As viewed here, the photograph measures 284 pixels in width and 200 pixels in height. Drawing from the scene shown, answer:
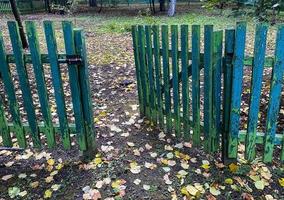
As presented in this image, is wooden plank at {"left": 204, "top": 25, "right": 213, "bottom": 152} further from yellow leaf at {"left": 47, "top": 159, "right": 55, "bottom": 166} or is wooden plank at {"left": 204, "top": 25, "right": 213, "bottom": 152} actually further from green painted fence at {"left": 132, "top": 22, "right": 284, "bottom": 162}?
yellow leaf at {"left": 47, "top": 159, "right": 55, "bottom": 166}

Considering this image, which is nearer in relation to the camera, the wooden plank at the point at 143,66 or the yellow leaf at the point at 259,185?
the yellow leaf at the point at 259,185

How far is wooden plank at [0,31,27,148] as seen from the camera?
126 inches

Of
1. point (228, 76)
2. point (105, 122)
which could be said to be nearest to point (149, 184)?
point (228, 76)

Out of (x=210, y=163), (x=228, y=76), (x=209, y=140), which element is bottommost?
(x=210, y=163)

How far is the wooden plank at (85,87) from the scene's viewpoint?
305 centimetres

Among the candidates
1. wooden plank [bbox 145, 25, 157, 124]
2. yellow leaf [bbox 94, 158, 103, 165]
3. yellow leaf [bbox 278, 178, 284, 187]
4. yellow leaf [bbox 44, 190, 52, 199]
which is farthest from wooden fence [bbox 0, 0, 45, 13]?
yellow leaf [bbox 278, 178, 284, 187]

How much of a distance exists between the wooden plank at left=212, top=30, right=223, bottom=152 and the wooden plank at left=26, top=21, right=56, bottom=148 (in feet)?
5.68

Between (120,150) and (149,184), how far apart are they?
2.44 ft

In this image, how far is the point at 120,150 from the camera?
3779 mm

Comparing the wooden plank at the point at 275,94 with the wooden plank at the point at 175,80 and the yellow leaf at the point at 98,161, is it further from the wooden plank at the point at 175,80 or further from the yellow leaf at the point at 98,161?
the yellow leaf at the point at 98,161

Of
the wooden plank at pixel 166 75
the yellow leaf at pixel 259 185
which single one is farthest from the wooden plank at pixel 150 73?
the yellow leaf at pixel 259 185

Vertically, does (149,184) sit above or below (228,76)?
below

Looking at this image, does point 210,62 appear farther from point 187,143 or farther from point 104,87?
point 104,87

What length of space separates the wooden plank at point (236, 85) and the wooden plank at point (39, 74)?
1.90 metres
